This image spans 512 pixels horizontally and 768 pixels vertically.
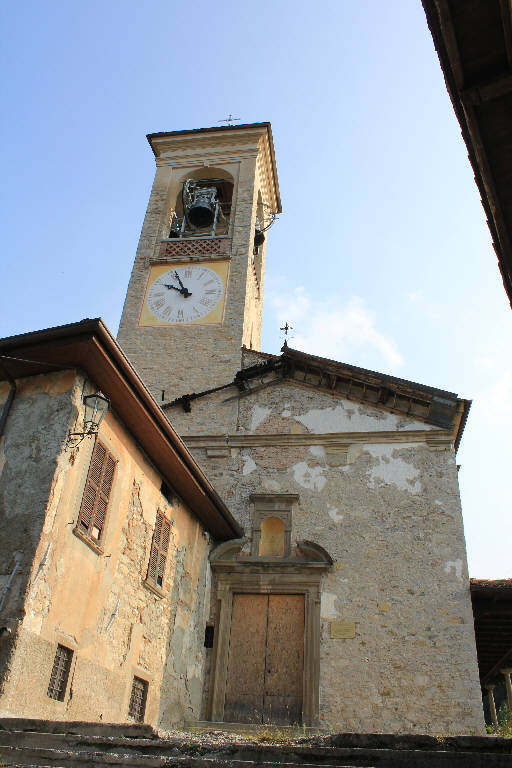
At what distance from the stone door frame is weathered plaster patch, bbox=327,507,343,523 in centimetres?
58

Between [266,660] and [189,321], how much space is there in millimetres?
7725

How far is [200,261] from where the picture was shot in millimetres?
16531

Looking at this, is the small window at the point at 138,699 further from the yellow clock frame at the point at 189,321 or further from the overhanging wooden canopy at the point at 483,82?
the yellow clock frame at the point at 189,321

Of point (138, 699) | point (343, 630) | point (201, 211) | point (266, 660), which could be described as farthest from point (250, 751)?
point (201, 211)

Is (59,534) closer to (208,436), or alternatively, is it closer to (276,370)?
(208,436)

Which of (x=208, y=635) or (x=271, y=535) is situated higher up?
(x=271, y=535)

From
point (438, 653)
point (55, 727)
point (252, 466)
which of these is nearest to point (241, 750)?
point (55, 727)

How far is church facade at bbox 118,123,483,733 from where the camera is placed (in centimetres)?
990

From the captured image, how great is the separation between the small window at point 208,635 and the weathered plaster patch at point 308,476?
9.21 feet

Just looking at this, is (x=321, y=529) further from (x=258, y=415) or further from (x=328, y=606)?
(x=258, y=415)

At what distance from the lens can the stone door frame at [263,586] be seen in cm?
1025

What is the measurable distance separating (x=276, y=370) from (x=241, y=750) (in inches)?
366

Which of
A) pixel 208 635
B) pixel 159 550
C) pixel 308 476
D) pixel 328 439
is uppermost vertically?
pixel 328 439

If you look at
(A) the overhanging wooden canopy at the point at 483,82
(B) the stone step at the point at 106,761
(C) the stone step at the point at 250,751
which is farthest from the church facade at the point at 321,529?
(A) the overhanging wooden canopy at the point at 483,82
